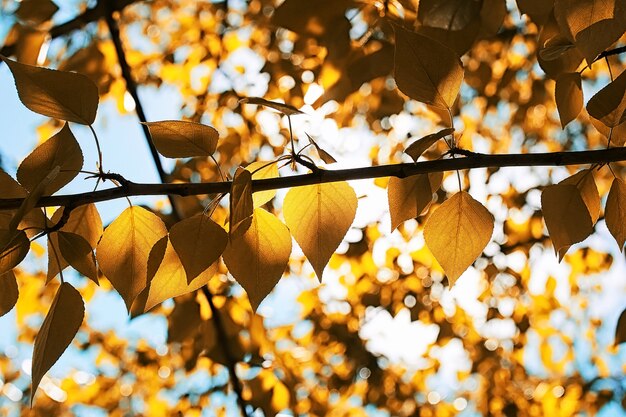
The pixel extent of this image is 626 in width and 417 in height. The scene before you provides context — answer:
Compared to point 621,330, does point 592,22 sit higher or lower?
higher

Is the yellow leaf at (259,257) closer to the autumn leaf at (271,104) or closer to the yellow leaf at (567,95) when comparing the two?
the autumn leaf at (271,104)

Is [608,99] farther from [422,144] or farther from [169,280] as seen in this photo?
[169,280]

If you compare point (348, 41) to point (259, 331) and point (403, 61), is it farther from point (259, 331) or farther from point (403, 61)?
point (259, 331)

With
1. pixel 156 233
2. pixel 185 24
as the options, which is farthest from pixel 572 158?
pixel 185 24

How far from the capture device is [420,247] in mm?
1968

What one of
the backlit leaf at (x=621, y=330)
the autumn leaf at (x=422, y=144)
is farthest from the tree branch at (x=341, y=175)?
the backlit leaf at (x=621, y=330)

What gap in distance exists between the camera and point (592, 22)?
1.27 ft

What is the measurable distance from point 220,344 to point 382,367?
1.21 meters

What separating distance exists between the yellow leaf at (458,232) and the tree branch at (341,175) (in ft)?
0.22

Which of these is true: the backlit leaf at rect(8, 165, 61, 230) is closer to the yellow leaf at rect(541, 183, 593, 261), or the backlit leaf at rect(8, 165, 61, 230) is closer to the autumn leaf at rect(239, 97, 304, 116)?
the autumn leaf at rect(239, 97, 304, 116)

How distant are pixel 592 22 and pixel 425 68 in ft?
0.34

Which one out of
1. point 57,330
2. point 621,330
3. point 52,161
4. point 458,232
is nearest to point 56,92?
point 52,161

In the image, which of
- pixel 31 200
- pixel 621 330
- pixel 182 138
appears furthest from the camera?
pixel 621 330

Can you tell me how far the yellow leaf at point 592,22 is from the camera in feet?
1.21
